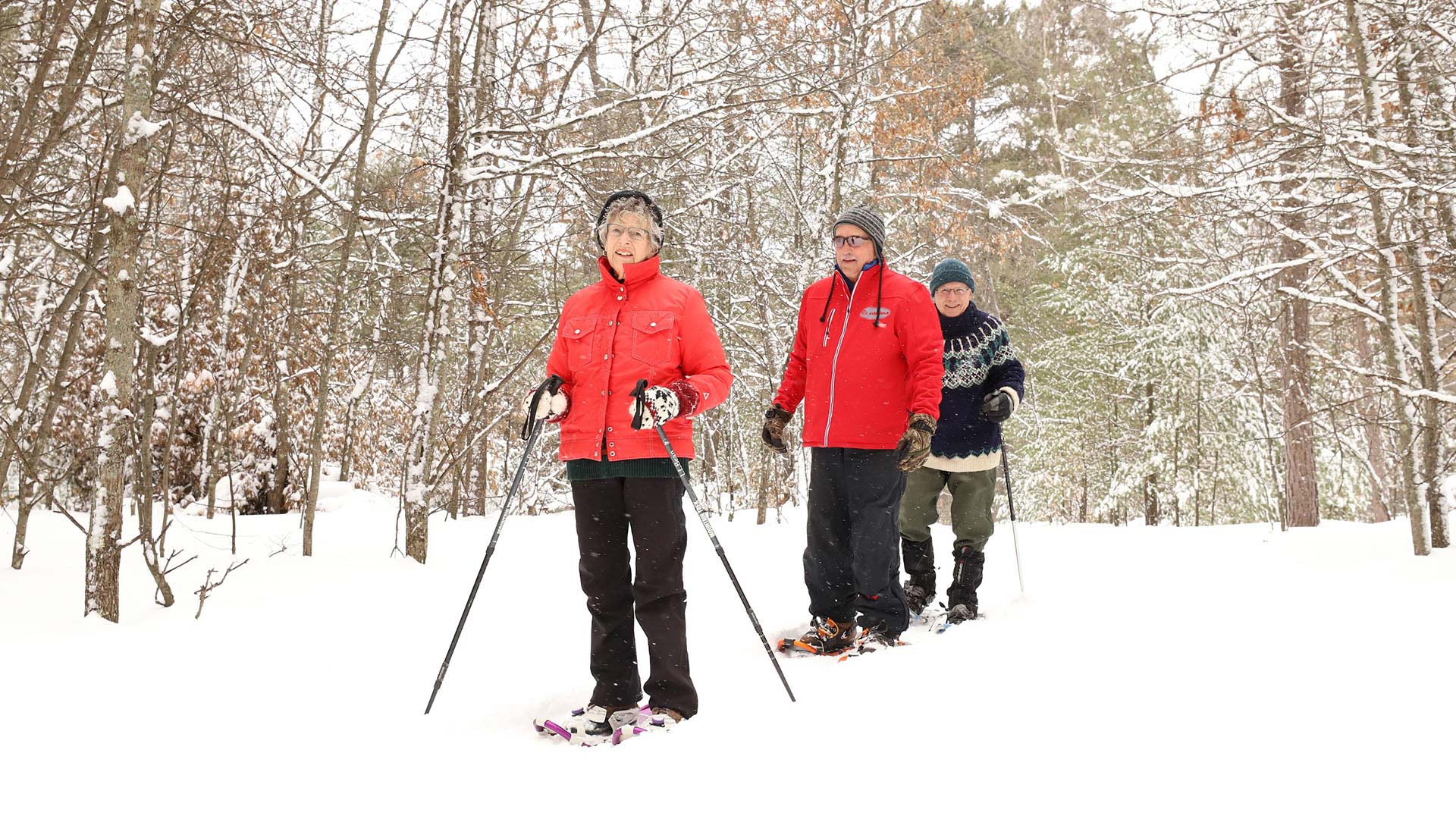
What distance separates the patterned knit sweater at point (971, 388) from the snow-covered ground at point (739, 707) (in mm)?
882

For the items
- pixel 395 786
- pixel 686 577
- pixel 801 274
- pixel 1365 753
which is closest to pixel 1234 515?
pixel 801 274

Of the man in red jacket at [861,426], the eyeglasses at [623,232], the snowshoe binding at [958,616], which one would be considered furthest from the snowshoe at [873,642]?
the eyeglasses at [623,232]

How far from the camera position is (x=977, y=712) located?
8.84ft

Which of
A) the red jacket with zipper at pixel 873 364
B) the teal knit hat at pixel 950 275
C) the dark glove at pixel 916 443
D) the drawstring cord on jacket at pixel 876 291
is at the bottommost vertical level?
the dark glove at pixel 916 443

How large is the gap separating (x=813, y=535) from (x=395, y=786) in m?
2.26

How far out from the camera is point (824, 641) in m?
3.98

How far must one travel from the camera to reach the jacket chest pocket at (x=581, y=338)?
3188mm

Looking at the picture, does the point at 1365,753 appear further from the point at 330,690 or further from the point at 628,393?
the point at 330,690

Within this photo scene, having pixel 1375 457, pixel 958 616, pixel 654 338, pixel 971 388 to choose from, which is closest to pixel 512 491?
pixel 654 338

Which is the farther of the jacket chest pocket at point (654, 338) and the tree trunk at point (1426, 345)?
the tree trunk at point (1426, 345)

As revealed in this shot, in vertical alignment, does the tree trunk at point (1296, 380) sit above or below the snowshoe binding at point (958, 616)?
above

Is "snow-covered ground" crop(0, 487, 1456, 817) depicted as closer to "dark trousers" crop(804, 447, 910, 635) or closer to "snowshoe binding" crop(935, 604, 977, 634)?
"snowshoe binding" crop(935, 604, 977, 634)

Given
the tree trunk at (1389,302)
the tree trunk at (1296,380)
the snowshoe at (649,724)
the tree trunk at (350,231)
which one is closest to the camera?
the snowshoe at (649,724)

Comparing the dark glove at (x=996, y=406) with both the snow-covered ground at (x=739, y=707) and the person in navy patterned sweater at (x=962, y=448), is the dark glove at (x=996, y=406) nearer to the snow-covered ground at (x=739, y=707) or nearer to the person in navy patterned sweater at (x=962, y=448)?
the person in navy patterned sweater at (x=962, y=448)
